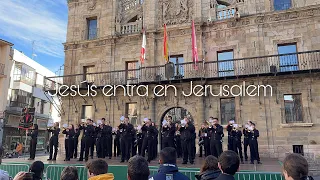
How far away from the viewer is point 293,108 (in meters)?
15.1

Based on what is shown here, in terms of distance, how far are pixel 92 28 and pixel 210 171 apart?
19.9 m

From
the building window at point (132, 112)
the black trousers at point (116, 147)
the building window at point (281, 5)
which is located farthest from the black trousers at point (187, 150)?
the building window at point (281, 5)

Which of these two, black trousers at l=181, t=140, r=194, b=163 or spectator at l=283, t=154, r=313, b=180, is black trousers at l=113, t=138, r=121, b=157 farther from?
spectator at l=283, t=154, r=313, b=180

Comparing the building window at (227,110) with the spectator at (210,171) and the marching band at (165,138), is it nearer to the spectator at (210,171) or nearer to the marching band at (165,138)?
the marching band at (165,138)

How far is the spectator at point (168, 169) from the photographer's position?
3607mm

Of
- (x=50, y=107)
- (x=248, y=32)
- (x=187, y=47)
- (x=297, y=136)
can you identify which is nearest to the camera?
(x=297, y=136)

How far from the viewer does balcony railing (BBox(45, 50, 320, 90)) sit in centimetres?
1513

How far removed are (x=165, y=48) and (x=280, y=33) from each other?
286 inches

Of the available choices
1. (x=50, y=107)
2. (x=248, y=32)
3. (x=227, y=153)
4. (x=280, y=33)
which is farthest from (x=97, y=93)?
(x=50, y=107)

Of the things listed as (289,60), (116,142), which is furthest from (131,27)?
(289,60)

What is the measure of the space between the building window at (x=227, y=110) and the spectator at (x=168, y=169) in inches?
505

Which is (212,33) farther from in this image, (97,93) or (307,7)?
(97,93)

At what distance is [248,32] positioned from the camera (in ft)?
54.3

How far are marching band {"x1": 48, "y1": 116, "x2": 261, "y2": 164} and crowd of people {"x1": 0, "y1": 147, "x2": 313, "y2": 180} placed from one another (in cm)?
735
